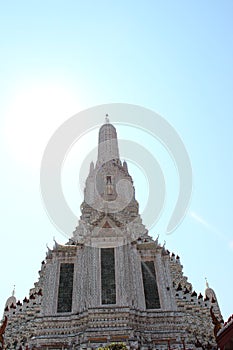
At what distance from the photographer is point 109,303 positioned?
2650 centimetres

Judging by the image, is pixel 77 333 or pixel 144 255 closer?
pixel 77 333

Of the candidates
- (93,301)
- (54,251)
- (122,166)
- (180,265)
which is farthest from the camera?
(122,166)

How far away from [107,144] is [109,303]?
28.2 meters

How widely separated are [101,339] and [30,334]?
6.27 m

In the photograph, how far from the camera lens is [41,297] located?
96.4 feet

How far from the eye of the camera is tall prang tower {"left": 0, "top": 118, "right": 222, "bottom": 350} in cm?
2539

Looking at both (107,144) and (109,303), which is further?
(107,144)

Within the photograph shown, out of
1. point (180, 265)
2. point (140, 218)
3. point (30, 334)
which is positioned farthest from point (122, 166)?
point (30, 334)

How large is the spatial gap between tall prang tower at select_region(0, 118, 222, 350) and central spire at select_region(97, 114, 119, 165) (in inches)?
659

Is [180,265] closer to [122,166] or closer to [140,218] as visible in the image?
[140,218]

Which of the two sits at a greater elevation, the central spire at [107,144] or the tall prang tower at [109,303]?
the central spire at [107,144]

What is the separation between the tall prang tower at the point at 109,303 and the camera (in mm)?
25391

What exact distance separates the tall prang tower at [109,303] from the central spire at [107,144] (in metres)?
16.7

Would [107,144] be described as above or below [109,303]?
above
